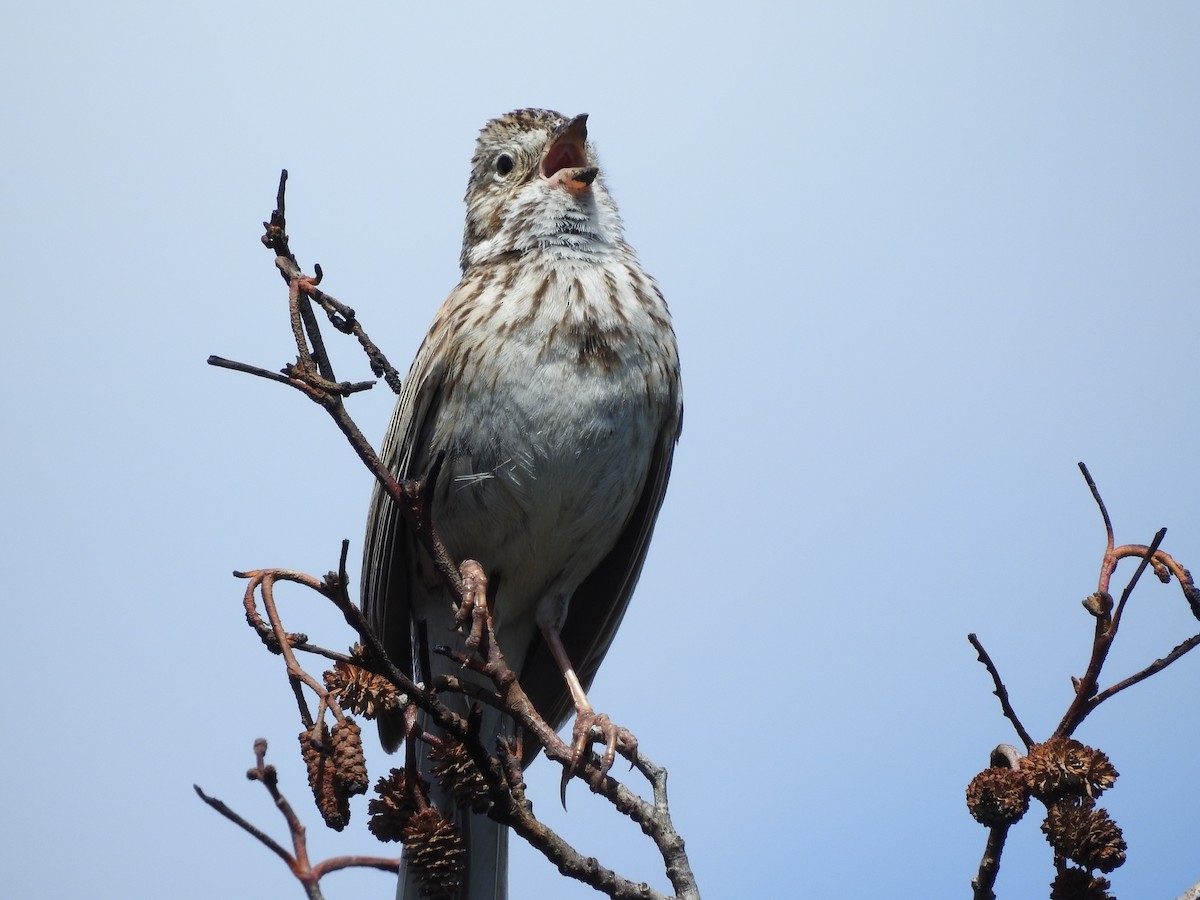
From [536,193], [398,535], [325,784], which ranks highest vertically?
[536,193]

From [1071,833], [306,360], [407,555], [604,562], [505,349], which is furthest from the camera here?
[604,562]

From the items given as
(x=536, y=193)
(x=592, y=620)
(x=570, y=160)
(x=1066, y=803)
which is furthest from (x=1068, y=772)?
(x=570, y=160)

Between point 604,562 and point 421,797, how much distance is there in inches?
90.2

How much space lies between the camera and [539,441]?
4.39m

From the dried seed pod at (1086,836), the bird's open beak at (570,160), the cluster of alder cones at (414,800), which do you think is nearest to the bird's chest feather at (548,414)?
the bird's open beak at (570,160)

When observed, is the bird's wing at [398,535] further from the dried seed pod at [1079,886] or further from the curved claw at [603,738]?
the dried seed pod at [1079,886]

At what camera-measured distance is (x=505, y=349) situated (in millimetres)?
4434

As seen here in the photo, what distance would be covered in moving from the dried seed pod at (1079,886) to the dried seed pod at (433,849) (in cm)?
127

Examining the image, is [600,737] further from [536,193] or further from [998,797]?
[536,193]

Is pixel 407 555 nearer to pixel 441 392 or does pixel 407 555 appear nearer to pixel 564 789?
pixel 441 392

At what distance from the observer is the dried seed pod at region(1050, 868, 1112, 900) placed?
2.57 metres

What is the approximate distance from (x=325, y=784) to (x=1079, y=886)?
153 centimetres

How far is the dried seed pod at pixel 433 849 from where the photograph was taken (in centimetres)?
292

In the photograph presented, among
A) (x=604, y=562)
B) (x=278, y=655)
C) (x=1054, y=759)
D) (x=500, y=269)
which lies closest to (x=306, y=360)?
(x=278, y=655)
